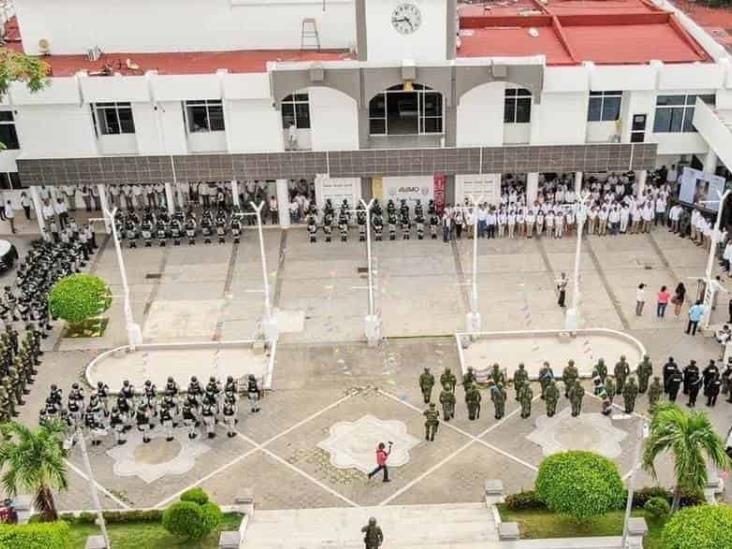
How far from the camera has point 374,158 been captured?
130 feet

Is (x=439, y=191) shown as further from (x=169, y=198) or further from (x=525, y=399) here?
Answer: (x=525, y=399)

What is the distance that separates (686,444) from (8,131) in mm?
31795

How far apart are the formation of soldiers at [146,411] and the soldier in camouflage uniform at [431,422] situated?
5.57 m

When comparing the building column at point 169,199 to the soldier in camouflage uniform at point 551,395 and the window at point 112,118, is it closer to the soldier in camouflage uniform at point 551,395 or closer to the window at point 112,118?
the window at point 112,118

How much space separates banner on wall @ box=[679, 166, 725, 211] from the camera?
3862cm

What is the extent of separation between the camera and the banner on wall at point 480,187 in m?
41.1

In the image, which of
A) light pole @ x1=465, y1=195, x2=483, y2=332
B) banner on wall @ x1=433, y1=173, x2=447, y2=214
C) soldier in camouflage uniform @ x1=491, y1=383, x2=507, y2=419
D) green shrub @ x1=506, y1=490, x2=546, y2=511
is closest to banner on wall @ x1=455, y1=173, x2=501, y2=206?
banner on wall @ x1=433, y1=173, x2=447, y2=214

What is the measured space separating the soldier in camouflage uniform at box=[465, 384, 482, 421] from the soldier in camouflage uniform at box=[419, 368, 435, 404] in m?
1.28

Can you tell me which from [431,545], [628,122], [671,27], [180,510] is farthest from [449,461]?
[671,27]

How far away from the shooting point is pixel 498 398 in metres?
28.8

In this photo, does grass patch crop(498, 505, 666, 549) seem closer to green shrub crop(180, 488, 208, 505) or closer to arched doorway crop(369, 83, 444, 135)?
green shrub crop(180, 488, 208, 505)

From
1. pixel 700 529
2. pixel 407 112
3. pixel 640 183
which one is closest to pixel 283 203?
pixel 407 112

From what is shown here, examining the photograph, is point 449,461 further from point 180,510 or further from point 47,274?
point 47,274

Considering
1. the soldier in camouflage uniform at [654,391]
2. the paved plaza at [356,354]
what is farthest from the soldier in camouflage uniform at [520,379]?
the soldier in camouflage uniform at [654,391]
